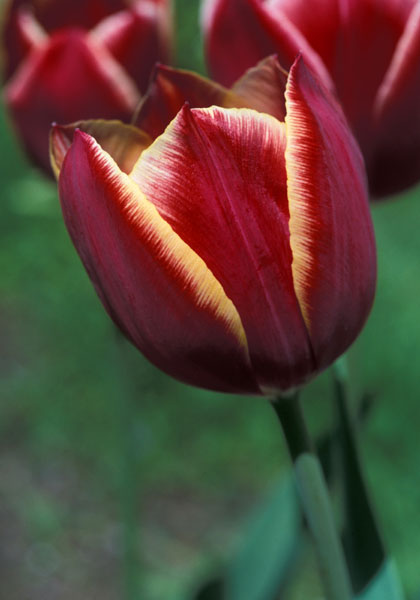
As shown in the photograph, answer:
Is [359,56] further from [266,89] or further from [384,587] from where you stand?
[384,587]

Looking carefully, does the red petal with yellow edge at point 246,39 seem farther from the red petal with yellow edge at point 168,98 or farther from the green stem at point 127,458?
the green stem at point 127,458

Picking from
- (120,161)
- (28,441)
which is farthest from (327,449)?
(28,441)

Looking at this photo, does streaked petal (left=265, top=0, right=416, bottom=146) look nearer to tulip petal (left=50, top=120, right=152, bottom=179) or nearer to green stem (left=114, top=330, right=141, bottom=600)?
tulip petal (left=50, top=120, right=152, bottom=179)

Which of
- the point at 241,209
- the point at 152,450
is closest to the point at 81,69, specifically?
the point at 241,209

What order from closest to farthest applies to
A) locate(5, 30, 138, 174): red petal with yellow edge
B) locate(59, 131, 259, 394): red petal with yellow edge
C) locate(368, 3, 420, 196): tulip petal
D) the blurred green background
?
1. locate(59, 131, 259, 394): red petal with yellow edge
2. locate(368, 3, 420, 196): tulip petal
3. locate(5, 30, 138, 174): red petal with yellow edge
4. the blurred green background

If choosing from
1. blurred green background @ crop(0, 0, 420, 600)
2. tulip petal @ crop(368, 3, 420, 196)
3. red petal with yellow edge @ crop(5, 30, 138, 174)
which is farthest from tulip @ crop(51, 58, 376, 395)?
blurred green background @ crop(0, 0, 420, 600)

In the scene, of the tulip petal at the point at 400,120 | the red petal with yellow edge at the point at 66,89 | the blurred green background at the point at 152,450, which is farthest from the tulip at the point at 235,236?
the blurred green background at the point at 152,450

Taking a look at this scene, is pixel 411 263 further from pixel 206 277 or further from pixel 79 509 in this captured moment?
pixel 206 277
